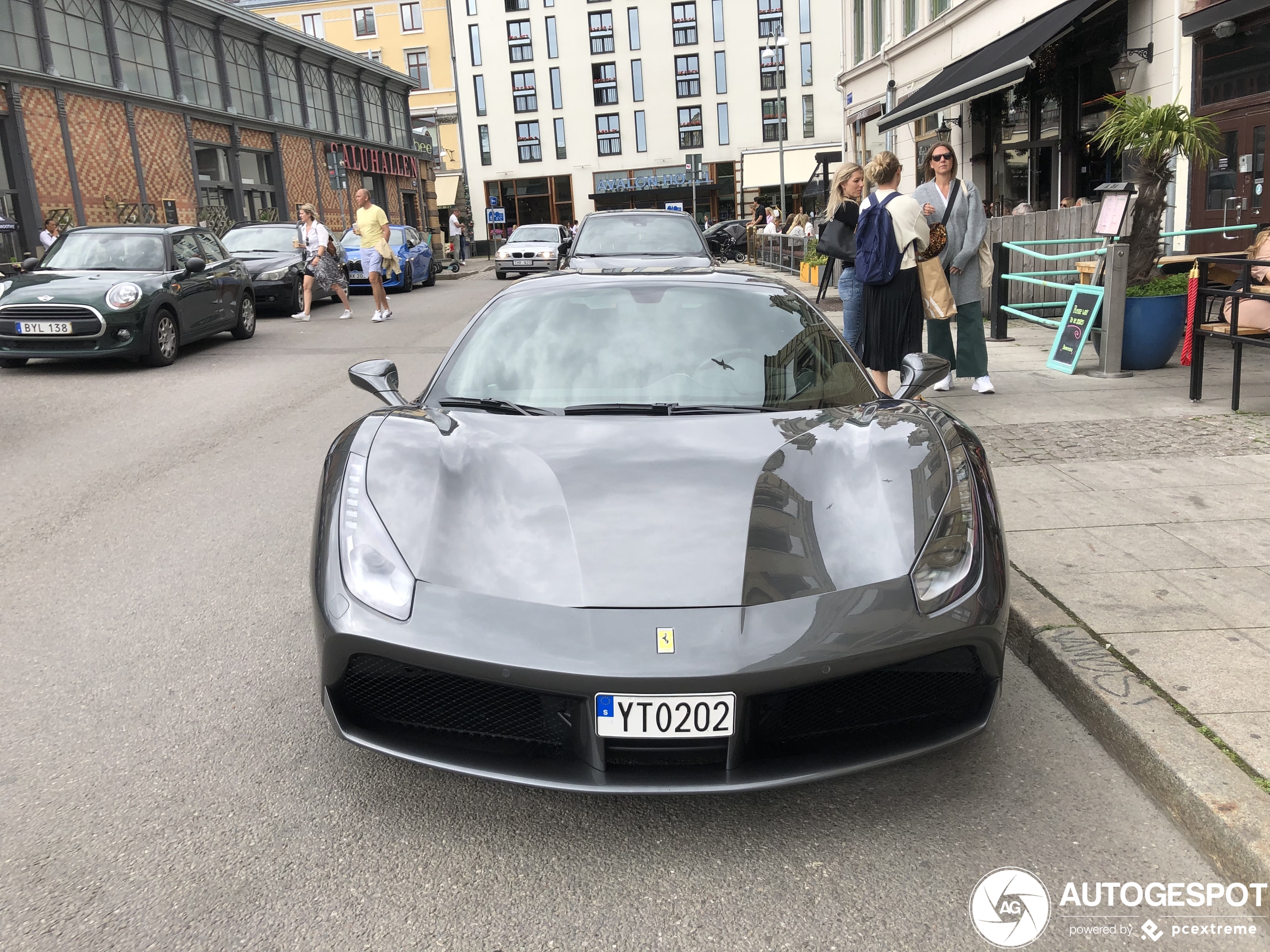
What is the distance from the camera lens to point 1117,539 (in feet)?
14.4

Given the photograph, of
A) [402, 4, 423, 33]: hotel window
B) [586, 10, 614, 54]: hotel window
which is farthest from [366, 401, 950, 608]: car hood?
[586, 10, 614, 54]: hotel window

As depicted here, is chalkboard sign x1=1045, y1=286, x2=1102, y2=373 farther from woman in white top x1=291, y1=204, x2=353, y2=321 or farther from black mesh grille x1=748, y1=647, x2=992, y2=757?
woman in white top x1=291, y1=204, x2=353, y2=321

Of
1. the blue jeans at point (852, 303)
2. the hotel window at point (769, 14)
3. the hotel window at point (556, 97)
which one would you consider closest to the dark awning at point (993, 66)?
the blue jeans at point (852, 303)

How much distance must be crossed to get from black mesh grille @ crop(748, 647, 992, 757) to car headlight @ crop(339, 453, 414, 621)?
89cm

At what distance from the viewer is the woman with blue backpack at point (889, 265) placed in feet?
22.4

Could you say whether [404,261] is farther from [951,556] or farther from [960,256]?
[951,556]

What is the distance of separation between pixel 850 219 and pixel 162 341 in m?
7.68

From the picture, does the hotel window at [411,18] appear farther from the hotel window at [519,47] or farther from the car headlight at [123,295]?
the car headlight at [123,295]

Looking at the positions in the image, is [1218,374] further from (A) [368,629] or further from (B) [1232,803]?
(A) [368,629]

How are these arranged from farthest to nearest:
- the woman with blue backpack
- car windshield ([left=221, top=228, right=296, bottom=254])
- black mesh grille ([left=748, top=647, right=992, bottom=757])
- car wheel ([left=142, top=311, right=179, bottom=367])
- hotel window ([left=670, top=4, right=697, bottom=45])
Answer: hotel window ([left=670, top=4, right=697, bottom=45])
car windshield ([left=221, top=228, right=296, bottom=254])
car wheel ([left=142, top=311, right=179, bottom=367])
the woman with blue backpack
black mesh grille ([left=748, top=647, right=992, bottom=757])

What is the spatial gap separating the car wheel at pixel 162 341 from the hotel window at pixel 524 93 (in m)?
67.0

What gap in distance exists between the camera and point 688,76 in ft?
238

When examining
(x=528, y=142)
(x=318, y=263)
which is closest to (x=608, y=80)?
(x=528, y=142)

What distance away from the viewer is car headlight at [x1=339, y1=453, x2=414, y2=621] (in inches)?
101
